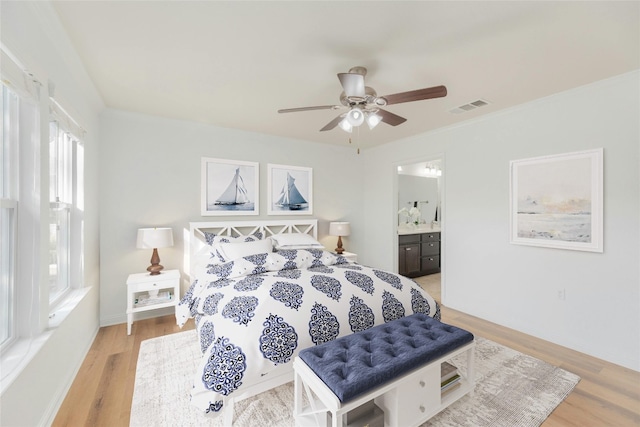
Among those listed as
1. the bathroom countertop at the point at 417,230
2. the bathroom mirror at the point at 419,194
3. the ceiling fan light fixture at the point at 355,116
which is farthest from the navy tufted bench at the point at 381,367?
the bathroom mirror at the point at 419,194

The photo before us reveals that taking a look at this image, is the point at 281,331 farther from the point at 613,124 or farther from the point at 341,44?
the point at 613,124

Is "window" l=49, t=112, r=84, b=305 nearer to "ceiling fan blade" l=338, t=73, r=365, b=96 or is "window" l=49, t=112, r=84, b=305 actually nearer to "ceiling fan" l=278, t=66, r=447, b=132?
"ceiling fan" l=278, t=66, r=447, b=132

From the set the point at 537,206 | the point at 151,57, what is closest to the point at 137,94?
the point at 151,57

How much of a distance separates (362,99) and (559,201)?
7.75 ft

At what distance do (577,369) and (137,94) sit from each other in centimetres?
488

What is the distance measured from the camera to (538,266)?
117 inches

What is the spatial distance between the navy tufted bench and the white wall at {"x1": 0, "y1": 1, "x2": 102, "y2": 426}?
4.68 ft

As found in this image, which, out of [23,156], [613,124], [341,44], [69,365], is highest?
[341,44]

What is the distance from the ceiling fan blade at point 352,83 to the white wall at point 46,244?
175cm

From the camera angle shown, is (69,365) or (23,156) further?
(69,365)

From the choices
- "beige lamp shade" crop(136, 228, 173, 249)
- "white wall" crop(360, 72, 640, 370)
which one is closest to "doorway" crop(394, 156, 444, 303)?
"white wall" crop(360, 72, 640, 370)

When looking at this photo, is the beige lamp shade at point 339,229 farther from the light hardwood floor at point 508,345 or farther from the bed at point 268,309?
the light hardwood floor at point 508,345

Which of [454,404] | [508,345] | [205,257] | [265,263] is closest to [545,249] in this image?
[508,345]

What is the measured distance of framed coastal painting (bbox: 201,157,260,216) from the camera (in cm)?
375
